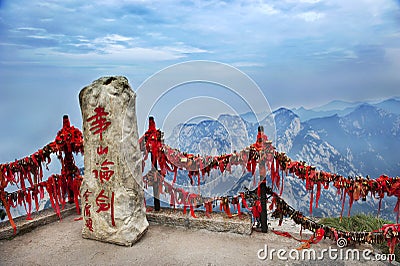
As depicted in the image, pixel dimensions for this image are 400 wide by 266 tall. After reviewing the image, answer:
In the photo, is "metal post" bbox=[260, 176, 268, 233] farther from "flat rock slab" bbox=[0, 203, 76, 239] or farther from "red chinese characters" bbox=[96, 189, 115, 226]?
"flat rock slab" bbox=[0, 203, 76, 239]

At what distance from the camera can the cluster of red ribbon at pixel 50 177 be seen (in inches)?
207

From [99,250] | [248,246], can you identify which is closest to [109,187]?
[99,250]

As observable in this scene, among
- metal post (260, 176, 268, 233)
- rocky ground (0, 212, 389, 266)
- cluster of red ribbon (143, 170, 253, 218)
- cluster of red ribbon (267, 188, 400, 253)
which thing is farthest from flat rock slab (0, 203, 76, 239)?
cluster of red ribbon (267, 188, 400, 253)

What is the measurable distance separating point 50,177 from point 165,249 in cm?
259

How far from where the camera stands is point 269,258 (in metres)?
→ 4.40

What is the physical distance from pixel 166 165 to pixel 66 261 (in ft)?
6.51

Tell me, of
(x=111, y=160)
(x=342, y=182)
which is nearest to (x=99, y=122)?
(x=111, y=160)

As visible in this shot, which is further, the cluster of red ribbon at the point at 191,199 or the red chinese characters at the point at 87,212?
the cluster of red ribbon at the point at 191,199

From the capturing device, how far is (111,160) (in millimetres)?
4621

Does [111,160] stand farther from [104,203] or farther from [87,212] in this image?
[87,212]

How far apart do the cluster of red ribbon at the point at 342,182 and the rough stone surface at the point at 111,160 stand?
7.28ft

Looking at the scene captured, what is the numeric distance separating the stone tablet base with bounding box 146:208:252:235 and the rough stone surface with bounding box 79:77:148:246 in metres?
0.66

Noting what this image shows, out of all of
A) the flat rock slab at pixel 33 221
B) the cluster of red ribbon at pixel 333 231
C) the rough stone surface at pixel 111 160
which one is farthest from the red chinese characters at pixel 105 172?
the cluster of red ribbon at pixel 333 231

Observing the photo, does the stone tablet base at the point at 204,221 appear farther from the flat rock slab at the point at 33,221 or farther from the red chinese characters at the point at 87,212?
the flat rock slab at the point at 33,221
